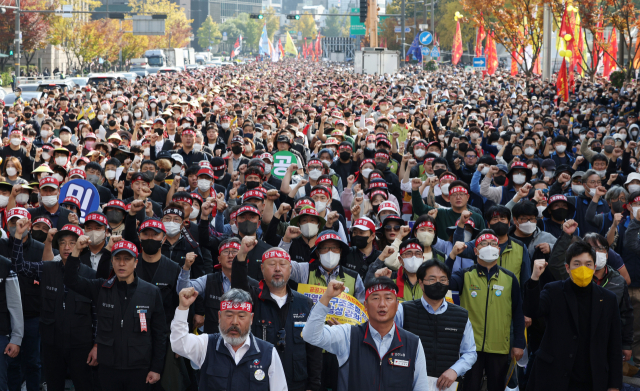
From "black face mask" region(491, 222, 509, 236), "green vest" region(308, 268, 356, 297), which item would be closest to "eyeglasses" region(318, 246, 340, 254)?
"green vest" region(308, 268, 356, 297)

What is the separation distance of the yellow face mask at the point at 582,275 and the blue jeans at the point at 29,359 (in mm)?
4888

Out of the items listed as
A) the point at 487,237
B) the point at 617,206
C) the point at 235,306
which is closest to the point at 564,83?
the point at 617,206

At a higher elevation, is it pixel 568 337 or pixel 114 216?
→ pixel 114 216

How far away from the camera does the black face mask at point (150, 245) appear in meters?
7.17

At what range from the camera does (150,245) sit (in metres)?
7.17

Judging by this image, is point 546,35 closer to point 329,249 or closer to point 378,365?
point 329,249

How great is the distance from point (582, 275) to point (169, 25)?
110110 mm

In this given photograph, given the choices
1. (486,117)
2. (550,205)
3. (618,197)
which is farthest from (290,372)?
(486,117)

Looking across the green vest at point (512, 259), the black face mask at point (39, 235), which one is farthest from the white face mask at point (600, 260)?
the black face mask at point (39, 235)

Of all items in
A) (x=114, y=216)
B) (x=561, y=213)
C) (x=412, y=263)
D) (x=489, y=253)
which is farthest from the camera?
(x=561, y=213)

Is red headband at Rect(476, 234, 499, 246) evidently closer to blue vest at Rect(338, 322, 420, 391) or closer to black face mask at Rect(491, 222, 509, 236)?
black face mask at Rect(491, 222, 509, 236)

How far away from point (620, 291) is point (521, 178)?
4.04 meters

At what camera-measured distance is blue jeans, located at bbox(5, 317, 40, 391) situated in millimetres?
7523

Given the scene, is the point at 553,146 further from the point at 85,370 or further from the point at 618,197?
the point at 85,370
